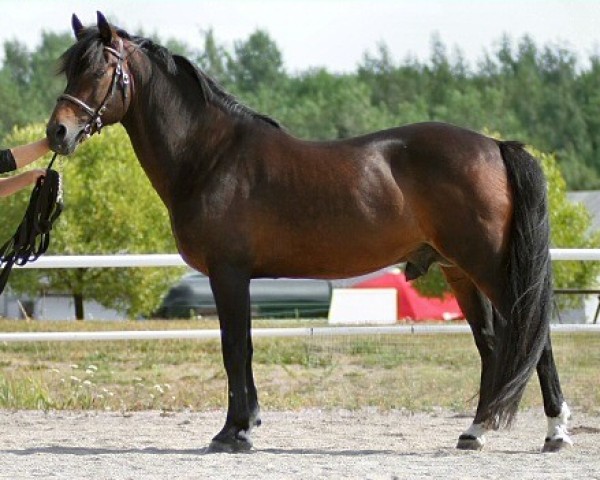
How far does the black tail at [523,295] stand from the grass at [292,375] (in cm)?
231

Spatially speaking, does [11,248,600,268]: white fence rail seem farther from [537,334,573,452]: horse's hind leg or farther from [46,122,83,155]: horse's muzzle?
[46,122,83,155]: horse's muzzle

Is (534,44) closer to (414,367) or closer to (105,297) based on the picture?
(105,297)

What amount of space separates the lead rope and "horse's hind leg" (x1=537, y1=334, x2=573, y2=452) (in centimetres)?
267

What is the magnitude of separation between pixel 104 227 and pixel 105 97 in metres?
17.7

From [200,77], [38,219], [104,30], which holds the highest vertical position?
[104,30]

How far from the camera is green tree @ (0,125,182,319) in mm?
22938

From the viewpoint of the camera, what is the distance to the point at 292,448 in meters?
6.59

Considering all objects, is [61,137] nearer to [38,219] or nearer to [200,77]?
[38,219]

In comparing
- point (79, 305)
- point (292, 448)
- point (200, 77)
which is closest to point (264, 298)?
point (79, 305)

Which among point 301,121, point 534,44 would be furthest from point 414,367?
point 534,44

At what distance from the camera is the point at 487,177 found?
636 cm

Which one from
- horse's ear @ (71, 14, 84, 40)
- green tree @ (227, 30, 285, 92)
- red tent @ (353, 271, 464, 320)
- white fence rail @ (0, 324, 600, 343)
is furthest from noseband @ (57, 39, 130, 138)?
green tree @ (227, 30, 285, 92)

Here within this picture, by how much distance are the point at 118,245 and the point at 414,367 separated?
14.7 m

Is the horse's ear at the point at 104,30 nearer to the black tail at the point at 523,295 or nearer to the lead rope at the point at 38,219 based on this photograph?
the lead rope at the point at 38,219
